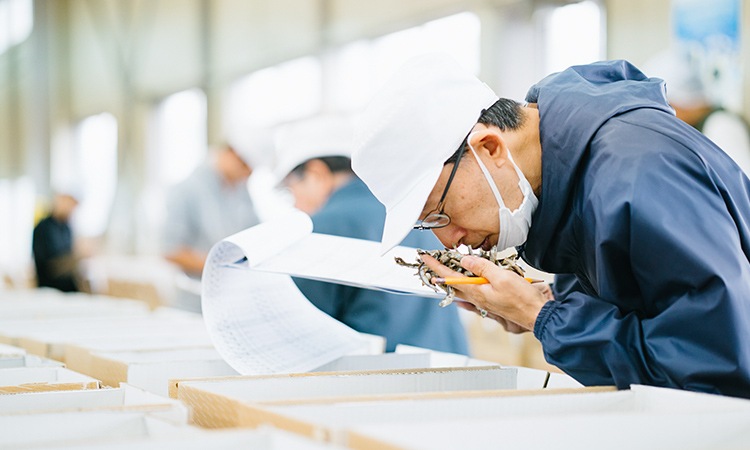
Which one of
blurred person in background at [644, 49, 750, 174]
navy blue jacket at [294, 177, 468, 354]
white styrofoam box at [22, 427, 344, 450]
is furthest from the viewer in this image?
blurred person in background at [644, 49, 750, 174]

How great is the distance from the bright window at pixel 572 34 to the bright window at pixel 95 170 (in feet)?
23.7

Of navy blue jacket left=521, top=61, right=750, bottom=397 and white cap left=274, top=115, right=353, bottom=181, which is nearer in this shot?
navy blue jacket left=521, top=61, right=750, bottom=397

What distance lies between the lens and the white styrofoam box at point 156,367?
1500mm

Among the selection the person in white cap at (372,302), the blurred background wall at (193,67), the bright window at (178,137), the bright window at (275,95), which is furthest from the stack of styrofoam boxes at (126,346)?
the bright window at (178,137)

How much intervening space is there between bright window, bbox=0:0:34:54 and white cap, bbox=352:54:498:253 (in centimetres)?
1259

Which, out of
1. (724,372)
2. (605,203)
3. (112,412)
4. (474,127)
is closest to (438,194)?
(474,127)

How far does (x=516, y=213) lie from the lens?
1.55 metres

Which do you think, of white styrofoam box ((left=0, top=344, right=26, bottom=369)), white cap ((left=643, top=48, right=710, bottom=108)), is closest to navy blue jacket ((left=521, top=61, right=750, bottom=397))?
white styrofoam box ((left=0, top=344, right=26, bottom=369))

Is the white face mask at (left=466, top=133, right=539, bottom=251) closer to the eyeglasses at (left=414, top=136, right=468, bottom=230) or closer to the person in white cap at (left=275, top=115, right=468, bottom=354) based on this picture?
the eyeglasses at (left=414, top=136, right=468, bottom=230)

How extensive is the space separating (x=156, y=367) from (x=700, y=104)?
11.4ft

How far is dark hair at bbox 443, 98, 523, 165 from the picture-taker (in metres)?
1.55

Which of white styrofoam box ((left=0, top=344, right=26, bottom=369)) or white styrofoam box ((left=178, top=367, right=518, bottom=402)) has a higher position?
white styrofoam box ((left=178, top=367, right=518, bottom=402))

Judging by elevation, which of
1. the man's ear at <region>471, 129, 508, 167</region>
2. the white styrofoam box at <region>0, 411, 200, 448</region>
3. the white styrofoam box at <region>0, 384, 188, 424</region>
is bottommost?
the white styrofoam box at <region>0, 384, 188, 424</region>

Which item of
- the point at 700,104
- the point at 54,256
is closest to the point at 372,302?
the point at 700,104
